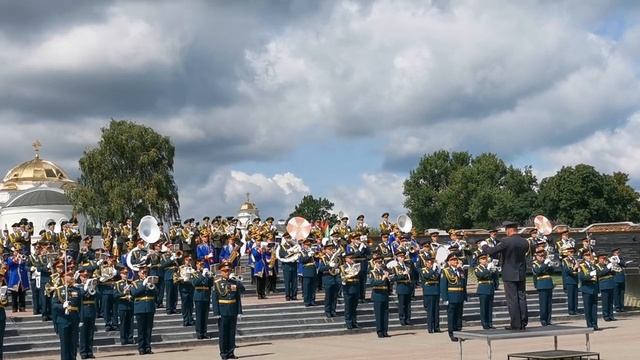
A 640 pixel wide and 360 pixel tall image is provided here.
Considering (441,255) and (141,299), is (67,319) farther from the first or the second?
(441,255)

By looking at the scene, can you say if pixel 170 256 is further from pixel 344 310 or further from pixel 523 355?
pixel 523 355

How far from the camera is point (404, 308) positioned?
74.7 ft

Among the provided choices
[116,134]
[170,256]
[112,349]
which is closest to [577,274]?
[170,256]

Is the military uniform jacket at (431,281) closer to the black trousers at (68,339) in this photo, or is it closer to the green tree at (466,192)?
the black trousers at (68,339)

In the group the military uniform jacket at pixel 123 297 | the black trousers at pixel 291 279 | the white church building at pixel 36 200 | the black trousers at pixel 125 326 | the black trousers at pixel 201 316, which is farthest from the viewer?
the white church building at pixel 36 200

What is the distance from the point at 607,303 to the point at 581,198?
1967 inches

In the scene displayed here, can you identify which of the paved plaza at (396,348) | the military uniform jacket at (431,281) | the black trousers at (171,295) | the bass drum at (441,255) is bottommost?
the paved plaza at (396,348)

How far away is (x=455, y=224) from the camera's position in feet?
287

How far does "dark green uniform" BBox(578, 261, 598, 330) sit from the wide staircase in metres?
2.22

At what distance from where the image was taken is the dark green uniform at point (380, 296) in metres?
21.0

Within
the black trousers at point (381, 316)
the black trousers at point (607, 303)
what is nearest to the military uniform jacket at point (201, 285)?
the black trousers at point (381, 316)

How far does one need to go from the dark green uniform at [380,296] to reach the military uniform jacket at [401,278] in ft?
2.27

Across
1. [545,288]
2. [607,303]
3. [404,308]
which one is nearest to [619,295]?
[607,303]

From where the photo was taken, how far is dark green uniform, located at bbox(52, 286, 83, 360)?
16906 millimetres
